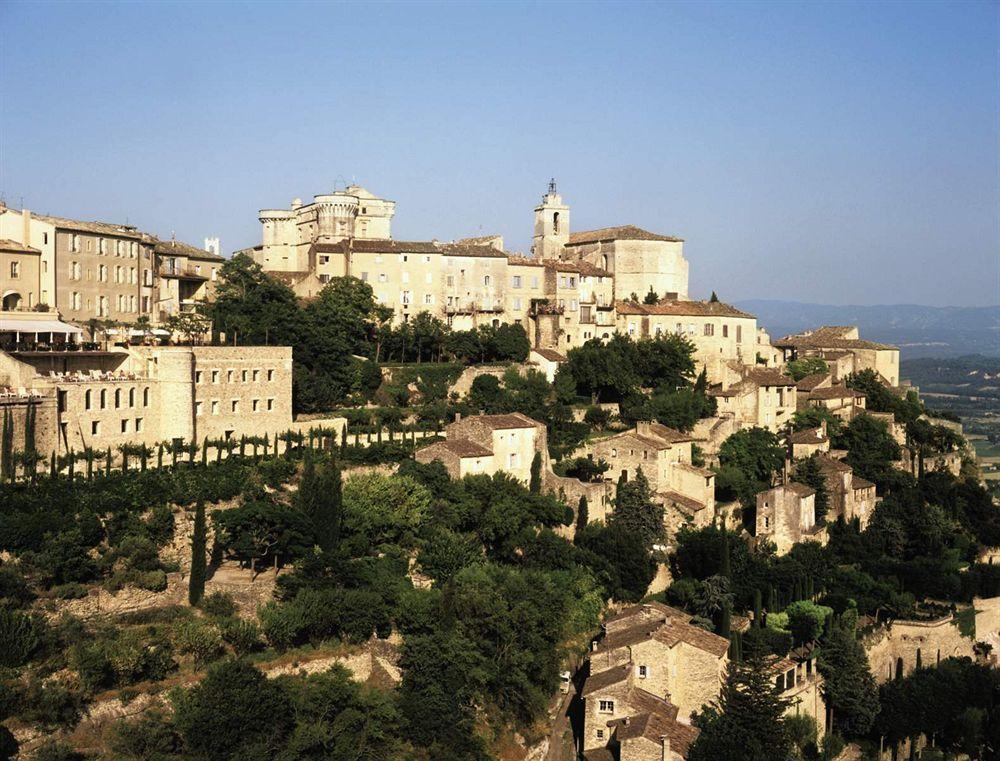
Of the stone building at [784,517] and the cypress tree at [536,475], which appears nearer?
the cypress tree at [536,475]

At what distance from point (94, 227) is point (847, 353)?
38.7m

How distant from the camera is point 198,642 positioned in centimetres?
2811

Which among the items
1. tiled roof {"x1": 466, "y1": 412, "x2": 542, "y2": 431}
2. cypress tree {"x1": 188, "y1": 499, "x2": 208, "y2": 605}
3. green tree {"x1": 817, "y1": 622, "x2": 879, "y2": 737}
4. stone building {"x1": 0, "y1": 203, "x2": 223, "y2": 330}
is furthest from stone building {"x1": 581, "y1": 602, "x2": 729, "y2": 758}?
stone building {"x1": 0, "y1": 203, "x2": 223, "y2": 330}

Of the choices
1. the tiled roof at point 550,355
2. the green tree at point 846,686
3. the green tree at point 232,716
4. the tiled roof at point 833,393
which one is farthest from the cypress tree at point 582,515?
→ the tiled roof at point 833,393

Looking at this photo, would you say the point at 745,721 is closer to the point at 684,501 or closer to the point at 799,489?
the point at 684,501

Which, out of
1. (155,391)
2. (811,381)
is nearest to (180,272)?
(155,391)

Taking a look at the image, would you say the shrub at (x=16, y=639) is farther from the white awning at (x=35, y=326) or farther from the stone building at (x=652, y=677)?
the stone building at (x=652, y=677)

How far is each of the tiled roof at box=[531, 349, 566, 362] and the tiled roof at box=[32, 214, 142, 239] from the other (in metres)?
18.6

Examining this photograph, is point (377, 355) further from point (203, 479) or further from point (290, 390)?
point (203, 479)

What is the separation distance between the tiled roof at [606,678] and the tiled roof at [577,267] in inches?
1134

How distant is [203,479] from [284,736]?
11.5m

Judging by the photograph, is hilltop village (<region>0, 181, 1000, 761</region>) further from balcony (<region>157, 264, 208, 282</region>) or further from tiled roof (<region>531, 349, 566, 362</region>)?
tiled roof (<region>531, 349, 566, 362</region>)

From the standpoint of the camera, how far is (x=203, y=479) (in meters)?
35.9

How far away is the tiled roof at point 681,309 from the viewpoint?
5881 cm
